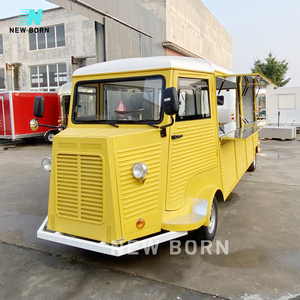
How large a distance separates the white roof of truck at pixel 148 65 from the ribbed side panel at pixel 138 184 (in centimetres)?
100

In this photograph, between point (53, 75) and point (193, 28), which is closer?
point (53, 75)

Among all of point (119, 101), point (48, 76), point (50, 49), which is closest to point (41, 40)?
point (50, 49)

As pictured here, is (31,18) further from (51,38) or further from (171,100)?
(171,100)

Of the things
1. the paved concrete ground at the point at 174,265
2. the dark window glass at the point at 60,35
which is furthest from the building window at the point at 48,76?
the paved concrete ground at the point at 174,265

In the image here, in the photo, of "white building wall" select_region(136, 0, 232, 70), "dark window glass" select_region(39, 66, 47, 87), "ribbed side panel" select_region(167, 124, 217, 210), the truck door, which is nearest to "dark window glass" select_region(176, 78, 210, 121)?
the truck door

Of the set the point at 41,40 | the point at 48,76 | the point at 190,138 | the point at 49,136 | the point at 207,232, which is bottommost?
the point at 207,232

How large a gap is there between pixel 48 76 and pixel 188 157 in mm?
20213

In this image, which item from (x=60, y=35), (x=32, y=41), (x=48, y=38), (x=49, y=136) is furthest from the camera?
(x=32, y=41)

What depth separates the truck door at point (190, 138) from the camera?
3633mm

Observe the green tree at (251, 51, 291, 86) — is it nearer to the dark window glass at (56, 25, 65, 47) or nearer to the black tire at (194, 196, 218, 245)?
the dark window glass at (56, 25, 65, 47)

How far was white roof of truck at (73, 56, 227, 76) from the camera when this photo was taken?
3.65 metres

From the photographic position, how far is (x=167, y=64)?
11.8 feet

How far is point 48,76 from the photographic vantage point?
71.2 ft

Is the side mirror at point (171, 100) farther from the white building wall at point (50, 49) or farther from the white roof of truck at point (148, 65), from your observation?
the white building wall at point (50, 49)
